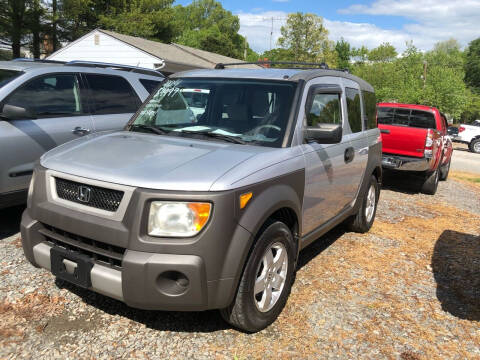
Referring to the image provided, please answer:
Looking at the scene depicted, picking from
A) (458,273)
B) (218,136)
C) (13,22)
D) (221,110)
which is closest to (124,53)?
(13,22)

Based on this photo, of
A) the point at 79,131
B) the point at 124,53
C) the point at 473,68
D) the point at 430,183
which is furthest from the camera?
the point at 473,68

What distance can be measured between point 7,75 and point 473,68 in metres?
72.6

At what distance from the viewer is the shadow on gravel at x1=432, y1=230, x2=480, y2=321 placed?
150 inches

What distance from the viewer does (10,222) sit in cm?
503

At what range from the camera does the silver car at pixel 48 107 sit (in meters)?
4.36

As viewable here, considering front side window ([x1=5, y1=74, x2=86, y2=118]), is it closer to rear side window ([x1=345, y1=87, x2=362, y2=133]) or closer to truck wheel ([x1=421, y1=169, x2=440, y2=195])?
rear side window ([x1=345, y1=87, x2=362, y2=133])

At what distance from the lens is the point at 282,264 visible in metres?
3.24

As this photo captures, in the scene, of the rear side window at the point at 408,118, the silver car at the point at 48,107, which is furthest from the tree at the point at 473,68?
the silver car at the point at 48,107

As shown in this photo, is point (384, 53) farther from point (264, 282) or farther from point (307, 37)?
point (264, 282)

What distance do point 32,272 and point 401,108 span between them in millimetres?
8344

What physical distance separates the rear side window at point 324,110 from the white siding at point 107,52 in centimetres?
1938

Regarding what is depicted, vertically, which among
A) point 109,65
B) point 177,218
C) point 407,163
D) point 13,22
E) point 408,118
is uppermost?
point 13,22

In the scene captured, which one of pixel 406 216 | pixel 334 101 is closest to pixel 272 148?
pixel 334 101

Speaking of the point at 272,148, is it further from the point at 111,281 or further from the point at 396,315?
the point at 396,315
